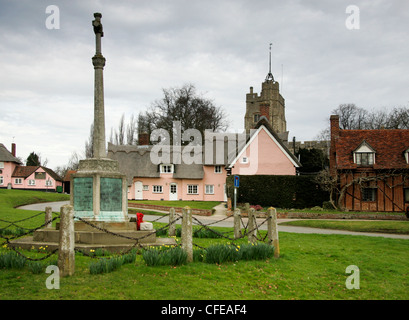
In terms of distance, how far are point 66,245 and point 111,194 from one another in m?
4.32

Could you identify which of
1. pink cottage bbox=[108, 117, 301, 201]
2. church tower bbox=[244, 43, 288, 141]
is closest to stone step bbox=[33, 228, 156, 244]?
pink cottage bbox=[108, 117, 301, 201]

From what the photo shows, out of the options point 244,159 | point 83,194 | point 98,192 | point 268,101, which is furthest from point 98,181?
point 268,101

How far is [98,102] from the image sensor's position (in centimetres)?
1273

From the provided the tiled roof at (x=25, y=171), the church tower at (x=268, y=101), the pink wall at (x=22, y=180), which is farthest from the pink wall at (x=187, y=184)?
the church tower at (x=268, y=101)

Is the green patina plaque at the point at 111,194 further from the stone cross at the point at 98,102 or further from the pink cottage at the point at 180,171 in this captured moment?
the pink cottage at the point at 180,171

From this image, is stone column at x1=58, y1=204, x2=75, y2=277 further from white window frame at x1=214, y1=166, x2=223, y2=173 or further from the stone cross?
white window frame at x1=214, y1=166, x2=223, y2=173

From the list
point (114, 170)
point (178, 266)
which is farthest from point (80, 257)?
point (114, 170)

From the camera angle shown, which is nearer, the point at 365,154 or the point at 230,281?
the point at 230,281

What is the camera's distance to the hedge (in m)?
33.7

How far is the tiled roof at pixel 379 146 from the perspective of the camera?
3303 cm

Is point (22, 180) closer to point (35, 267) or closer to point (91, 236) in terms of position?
point (91, 236)

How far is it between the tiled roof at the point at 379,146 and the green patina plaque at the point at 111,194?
25220mm

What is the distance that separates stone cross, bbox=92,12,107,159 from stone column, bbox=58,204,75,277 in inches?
183
